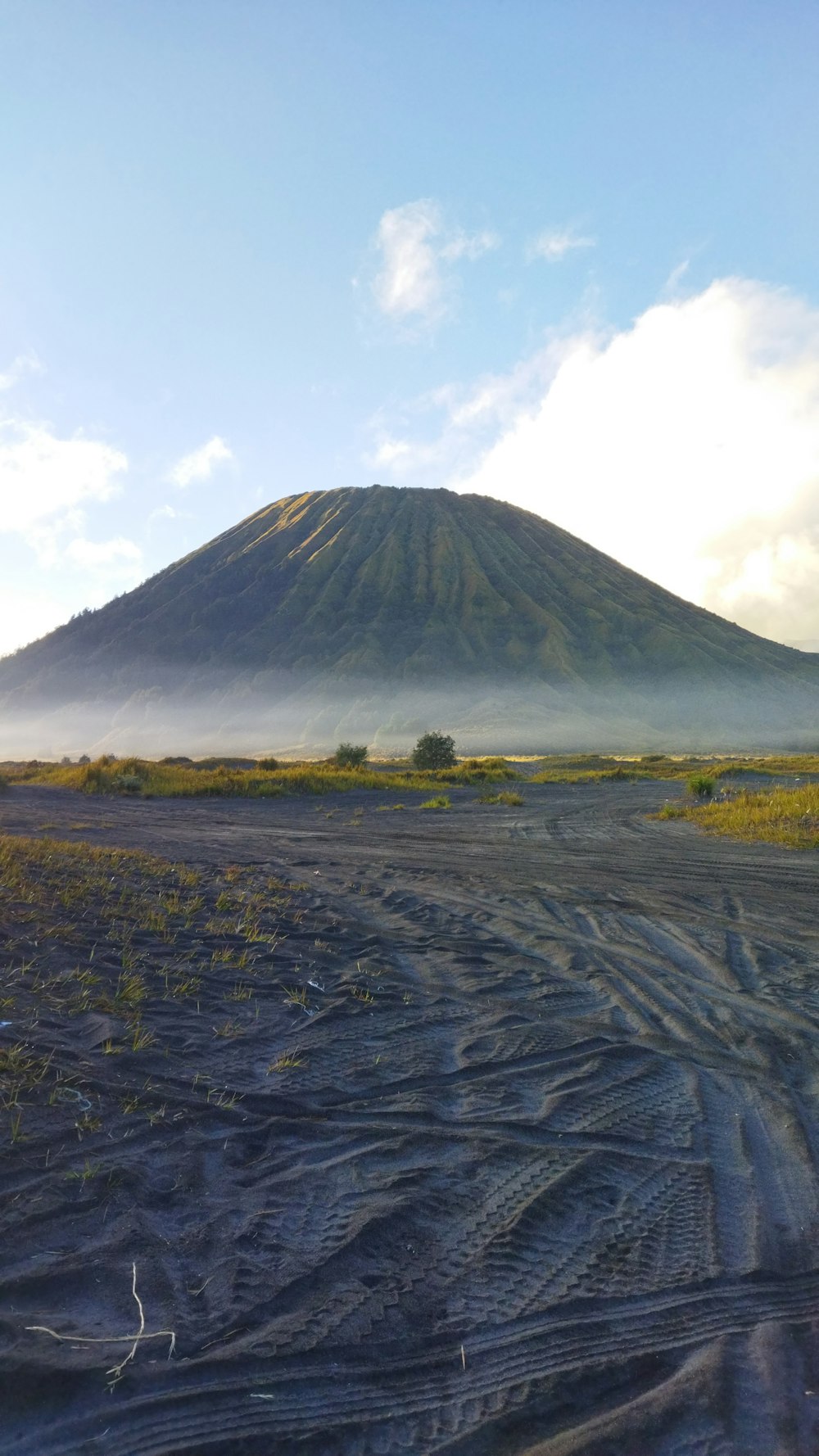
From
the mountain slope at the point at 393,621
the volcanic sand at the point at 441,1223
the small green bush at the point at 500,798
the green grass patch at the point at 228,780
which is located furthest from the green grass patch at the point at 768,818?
the mountain slope at the point at 393,621

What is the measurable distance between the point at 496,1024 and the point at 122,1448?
3.71 m

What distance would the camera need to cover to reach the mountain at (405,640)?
351 ft

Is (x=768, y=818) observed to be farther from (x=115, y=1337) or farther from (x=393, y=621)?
(x=393, y=621)

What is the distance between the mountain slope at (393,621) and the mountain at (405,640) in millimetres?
321

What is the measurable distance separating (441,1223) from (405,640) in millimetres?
114223

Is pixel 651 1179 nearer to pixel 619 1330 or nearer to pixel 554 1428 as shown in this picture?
pixel 619 1330

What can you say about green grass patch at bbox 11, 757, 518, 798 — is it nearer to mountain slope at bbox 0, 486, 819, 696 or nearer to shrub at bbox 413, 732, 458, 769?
shrub at bbox 413, 732, 458, 769

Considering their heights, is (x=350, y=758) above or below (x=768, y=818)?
above

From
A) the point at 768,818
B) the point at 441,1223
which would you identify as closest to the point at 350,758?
the point at 768,818

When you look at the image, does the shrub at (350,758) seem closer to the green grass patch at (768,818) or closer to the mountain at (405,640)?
the green grass patch at (768,818)

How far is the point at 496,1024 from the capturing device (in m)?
5.82

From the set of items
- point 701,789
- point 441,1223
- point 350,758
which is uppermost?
point 350,758

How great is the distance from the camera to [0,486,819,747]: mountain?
107125 millimetres

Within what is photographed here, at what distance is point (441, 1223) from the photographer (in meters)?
3.54
